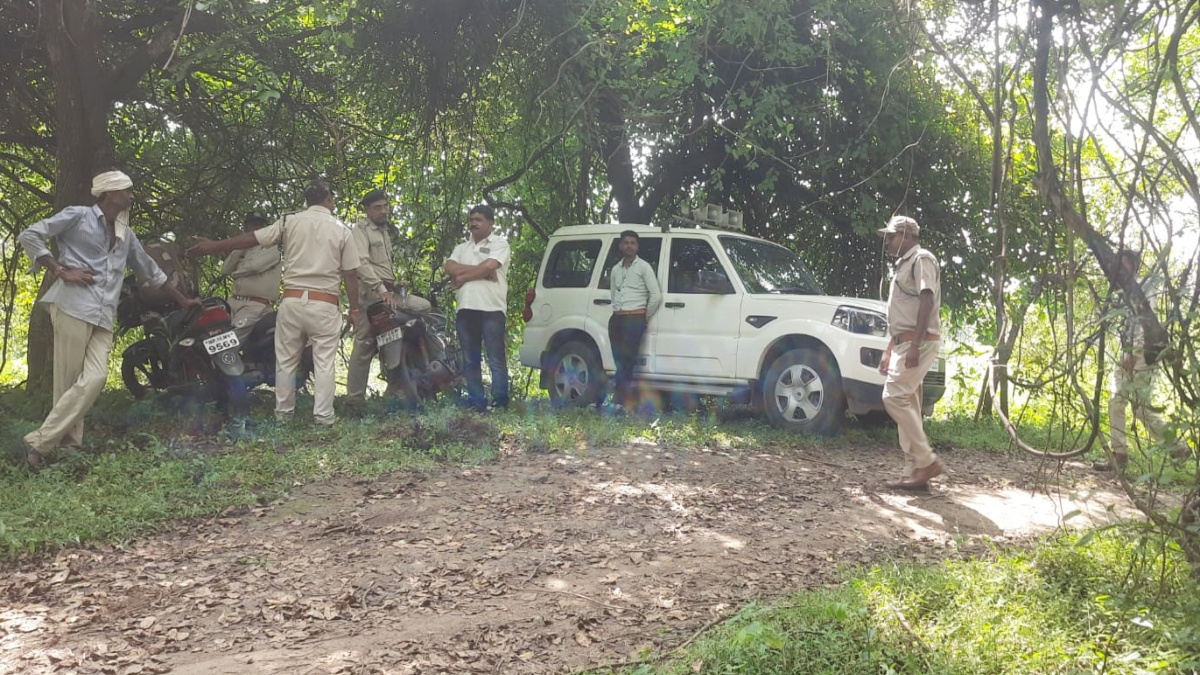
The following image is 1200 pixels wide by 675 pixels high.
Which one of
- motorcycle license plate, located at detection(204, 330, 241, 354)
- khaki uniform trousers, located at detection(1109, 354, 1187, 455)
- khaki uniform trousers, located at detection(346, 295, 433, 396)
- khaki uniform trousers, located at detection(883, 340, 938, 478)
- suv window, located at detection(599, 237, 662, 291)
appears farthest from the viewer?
suv window, located at detection(599, 237, 662, 291)

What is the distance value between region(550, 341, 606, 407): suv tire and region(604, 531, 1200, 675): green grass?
5.68m

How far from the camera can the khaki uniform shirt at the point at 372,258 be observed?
8336 mm

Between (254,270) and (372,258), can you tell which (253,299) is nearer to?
(254,270)

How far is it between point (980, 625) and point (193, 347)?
263 inches

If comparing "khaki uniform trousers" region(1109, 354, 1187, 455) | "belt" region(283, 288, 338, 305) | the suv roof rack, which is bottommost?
"khaki uniform trousers" region(1109, 354, 1187, 455)

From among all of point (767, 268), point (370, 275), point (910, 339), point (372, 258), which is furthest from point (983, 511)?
point (372, 258)

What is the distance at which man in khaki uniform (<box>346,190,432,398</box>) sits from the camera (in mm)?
8375

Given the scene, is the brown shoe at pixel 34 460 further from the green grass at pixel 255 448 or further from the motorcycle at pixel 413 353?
the motorcycle at pixel 413 353

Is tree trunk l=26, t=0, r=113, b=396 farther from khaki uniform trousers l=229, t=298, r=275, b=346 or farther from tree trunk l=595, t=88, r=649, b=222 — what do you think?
tree trunk l=595, t=88, r=649, b=222

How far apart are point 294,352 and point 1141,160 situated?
6.18 m

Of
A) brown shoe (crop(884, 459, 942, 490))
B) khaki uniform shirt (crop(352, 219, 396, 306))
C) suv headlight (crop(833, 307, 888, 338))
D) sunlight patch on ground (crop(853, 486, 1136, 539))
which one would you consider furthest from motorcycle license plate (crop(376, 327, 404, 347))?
brown shoe (crop(884, 459, 942, 490))

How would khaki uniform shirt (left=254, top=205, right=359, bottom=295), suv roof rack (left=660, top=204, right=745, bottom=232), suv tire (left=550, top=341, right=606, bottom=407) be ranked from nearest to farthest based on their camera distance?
khaki uniform shirt (left=254, top=205, right=359, bottom=295)
suv tire (left=550, top=341, right=606, bottom=407)
suv roof rack (left=660, top=204, right=745, bottom=232)

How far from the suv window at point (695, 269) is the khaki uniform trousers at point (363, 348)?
245 cm

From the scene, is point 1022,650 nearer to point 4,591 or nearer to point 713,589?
point 713,589
